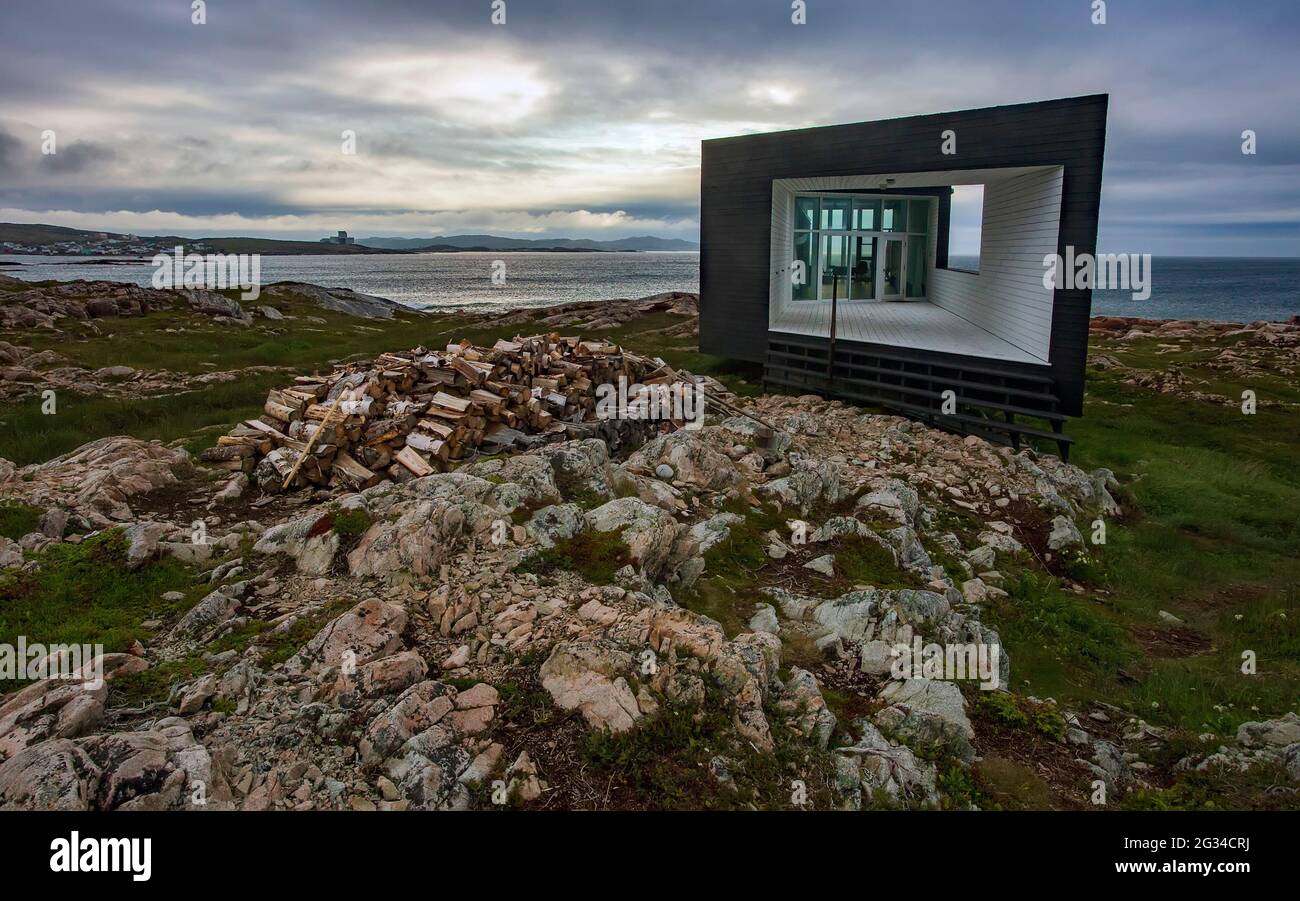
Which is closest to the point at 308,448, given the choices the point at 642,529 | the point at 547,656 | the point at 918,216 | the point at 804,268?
the point at 642,529

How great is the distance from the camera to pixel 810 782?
5.31 metres

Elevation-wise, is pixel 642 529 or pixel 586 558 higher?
pixel 642 529

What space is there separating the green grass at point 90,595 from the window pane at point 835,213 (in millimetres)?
21540

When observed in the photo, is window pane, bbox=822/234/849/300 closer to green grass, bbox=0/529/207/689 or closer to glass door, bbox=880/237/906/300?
glass door, bbox=880/237/906/300

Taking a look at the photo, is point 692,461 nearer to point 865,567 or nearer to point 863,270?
point 865,567

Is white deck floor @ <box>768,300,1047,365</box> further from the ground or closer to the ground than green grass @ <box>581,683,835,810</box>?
further from the ground

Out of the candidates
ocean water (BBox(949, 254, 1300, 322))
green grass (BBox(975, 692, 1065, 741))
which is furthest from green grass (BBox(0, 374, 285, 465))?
ocean water (BBox(949, 254, 1300, 322))

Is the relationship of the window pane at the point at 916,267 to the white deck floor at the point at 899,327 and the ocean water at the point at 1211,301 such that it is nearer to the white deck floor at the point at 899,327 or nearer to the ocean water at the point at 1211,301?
the white deck floor at the point at 899,327

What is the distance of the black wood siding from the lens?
1510cm

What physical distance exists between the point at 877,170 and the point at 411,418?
14.1 meters

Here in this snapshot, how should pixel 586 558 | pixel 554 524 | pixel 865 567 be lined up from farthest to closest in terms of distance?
1. pixel 865 567
2. pixel 554 524
3. pixel 586 558

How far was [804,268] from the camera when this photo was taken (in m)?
23.9

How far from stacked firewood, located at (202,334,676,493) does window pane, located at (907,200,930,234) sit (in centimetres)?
1714
